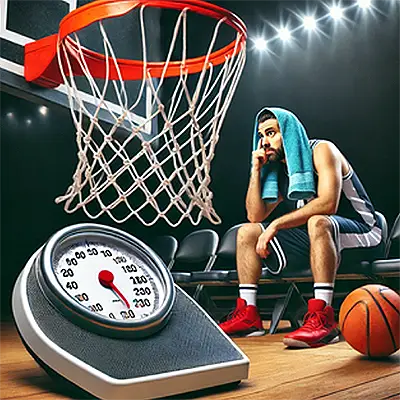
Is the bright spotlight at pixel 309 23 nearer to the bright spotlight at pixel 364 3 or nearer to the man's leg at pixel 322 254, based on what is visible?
the bright spotlight at pixel 364 3

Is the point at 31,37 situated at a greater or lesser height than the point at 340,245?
greater

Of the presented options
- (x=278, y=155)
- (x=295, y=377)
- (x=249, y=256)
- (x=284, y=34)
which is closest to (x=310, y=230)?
(x=249, y=256)

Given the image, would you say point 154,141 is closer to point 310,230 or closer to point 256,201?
point 256,201

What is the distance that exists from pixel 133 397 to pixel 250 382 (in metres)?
0.37

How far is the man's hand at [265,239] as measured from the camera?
259 centimetres

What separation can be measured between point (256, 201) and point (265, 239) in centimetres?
34

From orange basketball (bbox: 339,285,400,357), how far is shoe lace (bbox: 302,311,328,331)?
0.48m

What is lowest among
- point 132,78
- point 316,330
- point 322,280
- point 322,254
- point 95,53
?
point 316,330

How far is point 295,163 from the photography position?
262 cm

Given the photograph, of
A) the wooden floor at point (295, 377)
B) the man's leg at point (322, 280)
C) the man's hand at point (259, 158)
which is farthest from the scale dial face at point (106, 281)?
the man's hand at point (259, 158)

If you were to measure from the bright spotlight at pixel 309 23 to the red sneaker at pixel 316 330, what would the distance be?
9.20 ft

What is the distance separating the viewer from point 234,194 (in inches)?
189

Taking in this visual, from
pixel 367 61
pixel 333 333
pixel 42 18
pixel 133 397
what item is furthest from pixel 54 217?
pixel 133 397

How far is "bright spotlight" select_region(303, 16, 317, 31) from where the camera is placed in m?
4.46
